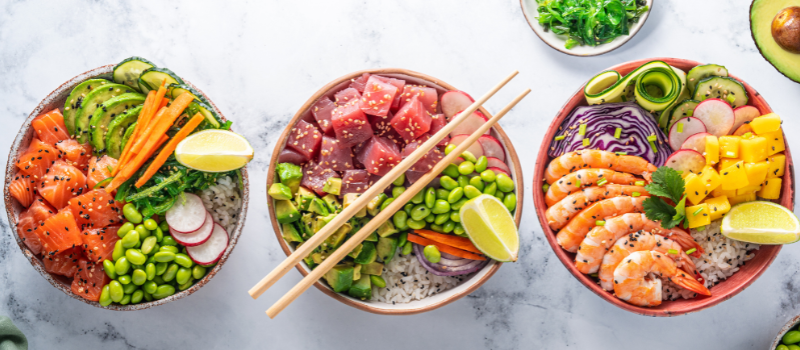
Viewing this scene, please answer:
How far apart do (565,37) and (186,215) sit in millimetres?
2457

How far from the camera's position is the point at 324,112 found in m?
2.67

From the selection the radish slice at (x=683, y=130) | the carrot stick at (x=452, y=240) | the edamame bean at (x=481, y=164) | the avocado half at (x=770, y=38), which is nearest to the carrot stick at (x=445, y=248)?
the carrot stick at (x=452, y=240)

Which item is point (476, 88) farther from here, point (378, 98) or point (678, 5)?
point (678, 5)

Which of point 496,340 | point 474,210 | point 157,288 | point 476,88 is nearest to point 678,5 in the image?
point 476,88

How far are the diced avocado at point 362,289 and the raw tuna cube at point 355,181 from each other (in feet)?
1.57

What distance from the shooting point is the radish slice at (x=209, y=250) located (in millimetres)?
2697

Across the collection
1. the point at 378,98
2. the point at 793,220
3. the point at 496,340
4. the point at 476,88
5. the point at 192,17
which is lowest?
the point at 496,340

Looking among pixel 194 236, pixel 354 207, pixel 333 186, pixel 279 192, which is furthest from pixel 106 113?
pixel 354 207

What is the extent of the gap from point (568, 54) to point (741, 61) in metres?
1.10

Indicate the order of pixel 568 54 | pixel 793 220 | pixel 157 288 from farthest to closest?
pixel 568 54 < pixel 157 288 < pixel 793 220

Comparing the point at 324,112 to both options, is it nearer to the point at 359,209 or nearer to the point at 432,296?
the point at 359,209

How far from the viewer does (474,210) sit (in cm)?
247

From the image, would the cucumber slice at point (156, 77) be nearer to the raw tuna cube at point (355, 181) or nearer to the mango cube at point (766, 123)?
the raw tuna cube at point (355, 181)

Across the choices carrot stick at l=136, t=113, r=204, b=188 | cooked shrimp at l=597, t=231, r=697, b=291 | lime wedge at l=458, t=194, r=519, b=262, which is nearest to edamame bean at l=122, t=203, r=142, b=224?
carrot stick at l=136, t=113, r=204, b=188
